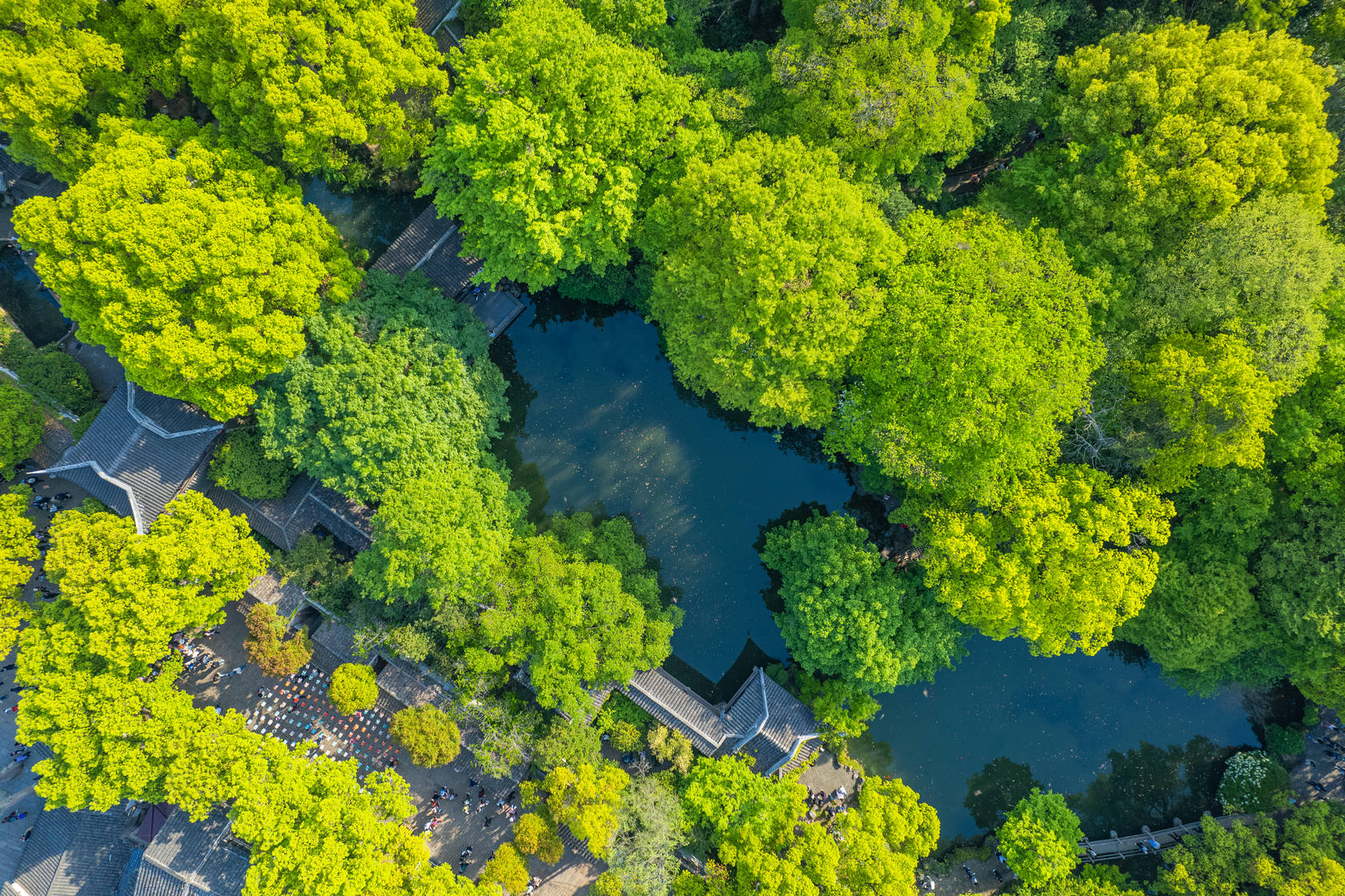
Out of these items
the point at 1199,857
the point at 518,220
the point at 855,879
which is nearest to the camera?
the point at 518,220

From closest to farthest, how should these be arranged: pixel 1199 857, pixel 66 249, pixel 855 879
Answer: pixel 66 249 → pixel 855 879 → pixel 1199 857

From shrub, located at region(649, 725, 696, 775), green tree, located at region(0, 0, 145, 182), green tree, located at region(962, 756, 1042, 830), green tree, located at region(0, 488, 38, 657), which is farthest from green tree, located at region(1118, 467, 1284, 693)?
green tree, located at region(0, 488, 38, 657)

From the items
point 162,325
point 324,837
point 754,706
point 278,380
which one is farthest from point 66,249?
point 754,706

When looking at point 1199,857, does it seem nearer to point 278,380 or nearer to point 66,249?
point 278,380

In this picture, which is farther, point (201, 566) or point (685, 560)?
point (685, 560)

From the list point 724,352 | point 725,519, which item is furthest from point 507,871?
point 724,352

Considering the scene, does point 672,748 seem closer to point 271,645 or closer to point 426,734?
point 426,734
